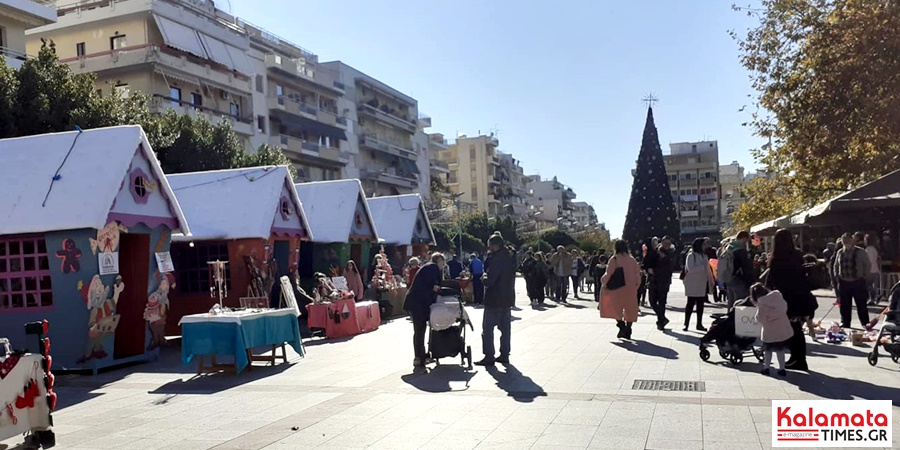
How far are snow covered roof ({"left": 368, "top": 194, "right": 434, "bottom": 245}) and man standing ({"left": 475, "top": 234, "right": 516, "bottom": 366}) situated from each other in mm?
16479

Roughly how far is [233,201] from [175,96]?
25.0 meters

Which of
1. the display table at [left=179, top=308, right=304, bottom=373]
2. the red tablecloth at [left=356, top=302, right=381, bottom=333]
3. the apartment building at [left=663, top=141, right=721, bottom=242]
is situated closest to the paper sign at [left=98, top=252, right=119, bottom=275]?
the display table at [left=179, top=308, right=304, bottom=373]

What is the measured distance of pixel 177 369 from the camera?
11883mm

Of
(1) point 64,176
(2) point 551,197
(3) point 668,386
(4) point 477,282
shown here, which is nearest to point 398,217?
(4) point 477,282

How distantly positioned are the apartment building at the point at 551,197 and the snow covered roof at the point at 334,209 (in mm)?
104689

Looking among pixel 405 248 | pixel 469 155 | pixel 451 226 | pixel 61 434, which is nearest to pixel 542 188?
pixel 469 155

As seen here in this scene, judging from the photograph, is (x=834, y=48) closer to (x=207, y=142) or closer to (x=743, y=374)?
(x=743, y=374)

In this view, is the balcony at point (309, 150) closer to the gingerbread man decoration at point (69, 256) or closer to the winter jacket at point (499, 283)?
the gingerbread man decoration at point (69, 256)

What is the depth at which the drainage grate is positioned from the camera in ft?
27.5

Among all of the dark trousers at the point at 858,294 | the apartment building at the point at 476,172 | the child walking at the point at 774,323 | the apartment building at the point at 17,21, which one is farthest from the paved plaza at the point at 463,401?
the apartment building at the point at 476,172

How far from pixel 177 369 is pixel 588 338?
6.86 meters

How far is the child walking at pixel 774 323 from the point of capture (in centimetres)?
894

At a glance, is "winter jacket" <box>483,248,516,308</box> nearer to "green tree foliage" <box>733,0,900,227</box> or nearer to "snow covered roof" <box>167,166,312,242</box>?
"snow covered roof" <box>167,166,312,242</box>

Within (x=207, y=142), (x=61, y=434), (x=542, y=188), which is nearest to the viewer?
(x=61, y=434)
